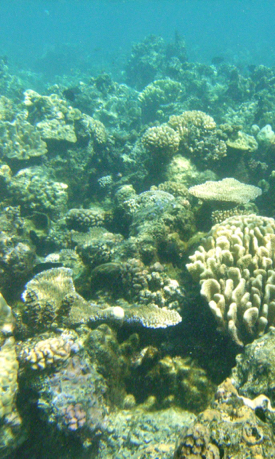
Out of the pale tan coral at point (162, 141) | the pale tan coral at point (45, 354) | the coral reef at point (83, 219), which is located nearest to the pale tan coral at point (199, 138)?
the pale tan coral at point (162, 141)

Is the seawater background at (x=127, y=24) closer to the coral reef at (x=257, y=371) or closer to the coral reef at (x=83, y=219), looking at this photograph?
the coral reef at (x=83, y=219)

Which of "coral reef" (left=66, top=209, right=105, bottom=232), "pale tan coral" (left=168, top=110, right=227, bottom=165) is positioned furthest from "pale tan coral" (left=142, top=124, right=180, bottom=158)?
"coral reef" (left=66, top=209, right=105, bottom=232)

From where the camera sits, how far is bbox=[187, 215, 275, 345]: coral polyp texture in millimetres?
2744

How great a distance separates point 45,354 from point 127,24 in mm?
101783

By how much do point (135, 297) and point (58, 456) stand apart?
1.90 meters

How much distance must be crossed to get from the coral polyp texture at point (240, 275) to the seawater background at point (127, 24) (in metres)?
47.0

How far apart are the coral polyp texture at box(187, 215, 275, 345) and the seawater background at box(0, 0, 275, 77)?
154 feet

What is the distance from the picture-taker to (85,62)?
36969mm

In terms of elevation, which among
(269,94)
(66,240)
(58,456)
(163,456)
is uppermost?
(269,94)

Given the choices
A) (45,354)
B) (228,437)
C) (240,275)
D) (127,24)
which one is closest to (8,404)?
(45,354)

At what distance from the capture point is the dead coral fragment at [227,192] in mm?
4770

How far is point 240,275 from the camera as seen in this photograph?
3.07 m

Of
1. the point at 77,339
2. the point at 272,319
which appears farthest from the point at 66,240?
the point at 272,319

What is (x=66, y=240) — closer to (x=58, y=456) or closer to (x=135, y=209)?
(x=135, y=209)
